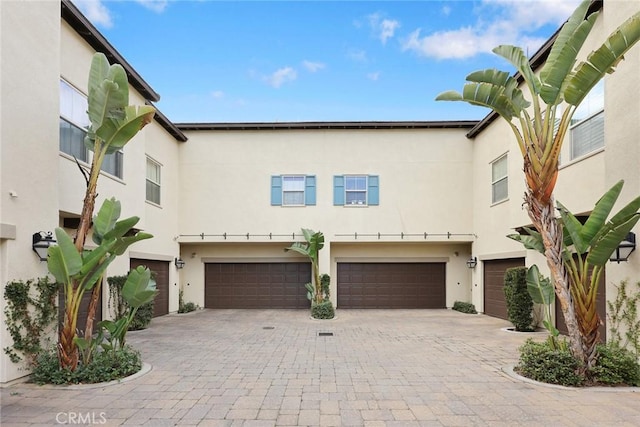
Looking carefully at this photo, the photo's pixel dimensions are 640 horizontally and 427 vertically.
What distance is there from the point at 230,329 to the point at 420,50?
12.0 meters

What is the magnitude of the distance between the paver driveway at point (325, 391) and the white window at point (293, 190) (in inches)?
281

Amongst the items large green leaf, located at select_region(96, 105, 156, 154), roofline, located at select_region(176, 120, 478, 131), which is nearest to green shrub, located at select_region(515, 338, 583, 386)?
large green leaf, located at select_region(96, 105, 156, 154)

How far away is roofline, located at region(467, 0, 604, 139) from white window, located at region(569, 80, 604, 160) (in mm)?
1491

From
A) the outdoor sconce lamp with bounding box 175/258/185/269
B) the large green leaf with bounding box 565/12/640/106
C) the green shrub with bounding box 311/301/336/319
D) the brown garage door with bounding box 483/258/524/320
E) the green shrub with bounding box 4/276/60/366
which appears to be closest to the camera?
the large green leaf with bounding box 565/12/640/106

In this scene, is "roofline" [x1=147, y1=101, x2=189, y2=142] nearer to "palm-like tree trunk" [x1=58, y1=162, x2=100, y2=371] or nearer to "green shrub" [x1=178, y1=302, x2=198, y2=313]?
"green shrub" [x1=178, y1=302, x2=198, y2=313]

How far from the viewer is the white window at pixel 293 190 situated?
16562 millimetres

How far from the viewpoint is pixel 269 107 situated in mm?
18359

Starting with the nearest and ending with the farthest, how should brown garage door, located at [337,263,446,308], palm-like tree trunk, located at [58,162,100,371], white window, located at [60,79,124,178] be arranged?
palm-like tree trunk, located at [58,162,100,371] < white window, located at [60,79,124,178] < brown garage door, located at [337,263,446,308]

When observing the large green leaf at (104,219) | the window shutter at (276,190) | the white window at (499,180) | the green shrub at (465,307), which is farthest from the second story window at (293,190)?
the large green leaf at (104,219)

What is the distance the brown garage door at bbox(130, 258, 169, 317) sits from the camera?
47.8 ft

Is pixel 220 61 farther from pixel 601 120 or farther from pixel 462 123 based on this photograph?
pixel 601 120

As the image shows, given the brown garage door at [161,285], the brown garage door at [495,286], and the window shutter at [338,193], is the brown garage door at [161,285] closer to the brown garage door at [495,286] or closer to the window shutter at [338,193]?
the window shutter at [338,193]

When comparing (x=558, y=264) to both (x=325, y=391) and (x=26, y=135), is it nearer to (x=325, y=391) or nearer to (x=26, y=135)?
(x=325, y=391)

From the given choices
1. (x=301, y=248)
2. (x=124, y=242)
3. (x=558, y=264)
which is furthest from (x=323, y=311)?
(x=558, y=264)
